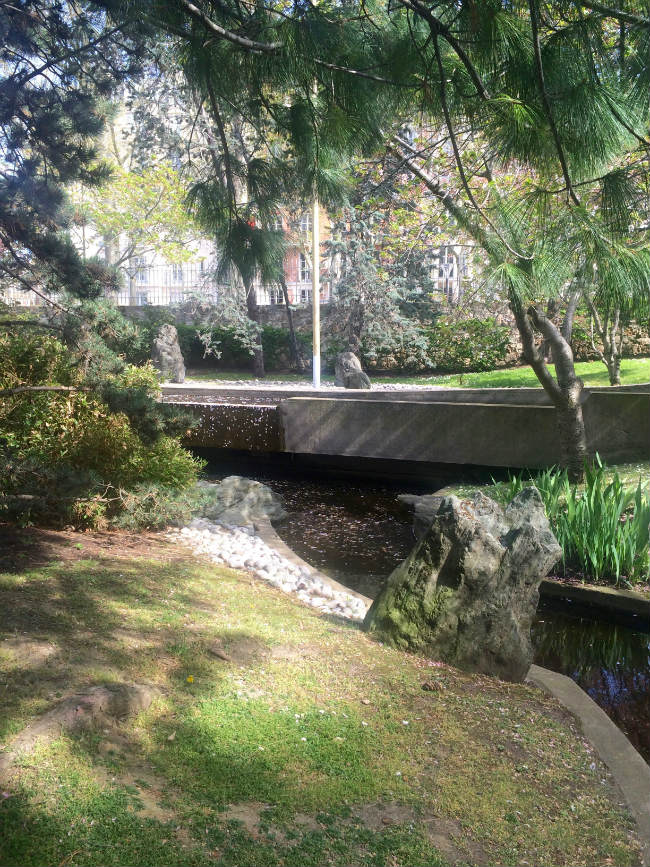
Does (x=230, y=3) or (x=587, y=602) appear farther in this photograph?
(x=587, y=602)

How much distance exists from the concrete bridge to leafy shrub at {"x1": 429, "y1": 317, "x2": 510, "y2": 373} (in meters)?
6.39

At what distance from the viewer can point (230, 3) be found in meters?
3.61

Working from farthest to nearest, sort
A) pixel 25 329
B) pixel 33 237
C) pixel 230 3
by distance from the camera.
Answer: pixel 25 329 < pixel 33 237 < pixel 230 3

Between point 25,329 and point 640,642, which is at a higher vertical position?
point 25,329

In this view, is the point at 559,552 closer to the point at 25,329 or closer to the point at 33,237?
the point at 33,237

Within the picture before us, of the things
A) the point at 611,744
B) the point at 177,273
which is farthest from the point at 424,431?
the point at 177,273

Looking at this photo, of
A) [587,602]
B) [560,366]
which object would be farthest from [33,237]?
[560,366]

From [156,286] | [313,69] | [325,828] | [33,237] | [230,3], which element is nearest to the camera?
[325,828]

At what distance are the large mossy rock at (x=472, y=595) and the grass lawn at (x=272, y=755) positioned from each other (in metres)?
0.13

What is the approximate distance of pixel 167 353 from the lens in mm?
16641

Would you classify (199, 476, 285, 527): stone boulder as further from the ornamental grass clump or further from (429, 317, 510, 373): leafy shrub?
(429, 317, 510, 373): leafy shrub

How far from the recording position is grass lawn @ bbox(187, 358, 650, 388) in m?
13.9

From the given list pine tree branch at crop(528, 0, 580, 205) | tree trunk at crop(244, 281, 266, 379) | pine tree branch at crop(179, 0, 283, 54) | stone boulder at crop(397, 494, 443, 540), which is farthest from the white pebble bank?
tree trunk at crop(244, 281, 266, 379)

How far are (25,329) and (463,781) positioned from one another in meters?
4.77
